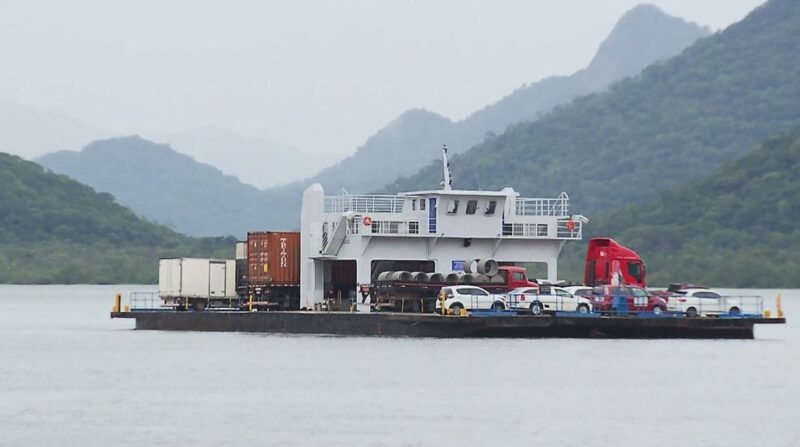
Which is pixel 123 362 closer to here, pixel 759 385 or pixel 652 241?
pixel 759 385

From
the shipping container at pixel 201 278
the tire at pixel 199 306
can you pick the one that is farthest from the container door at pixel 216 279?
the tire at pixel 199 306

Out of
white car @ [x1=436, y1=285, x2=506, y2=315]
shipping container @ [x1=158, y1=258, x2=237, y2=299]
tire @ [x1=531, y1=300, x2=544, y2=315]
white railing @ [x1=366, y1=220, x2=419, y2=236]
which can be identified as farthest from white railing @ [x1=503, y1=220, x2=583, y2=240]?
shipping container @ [x1=158, y1=258, x2=237, y2=299]

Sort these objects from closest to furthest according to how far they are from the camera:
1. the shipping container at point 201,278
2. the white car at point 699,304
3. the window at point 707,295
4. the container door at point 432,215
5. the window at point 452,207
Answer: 1. the white car at point 699,304
2. the window at point 707,295
3. the container door at point 432,215
4. the window at point 452,207
5. the shipping container at point 201,278

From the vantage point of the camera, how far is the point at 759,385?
2320 inches

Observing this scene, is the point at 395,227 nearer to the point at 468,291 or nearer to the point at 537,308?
the point at 468,291

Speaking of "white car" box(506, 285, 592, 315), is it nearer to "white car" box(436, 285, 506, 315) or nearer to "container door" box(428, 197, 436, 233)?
"white car" box(436, 285, 506, 315)

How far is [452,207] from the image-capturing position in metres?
74.2

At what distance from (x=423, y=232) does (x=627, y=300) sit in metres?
9.15

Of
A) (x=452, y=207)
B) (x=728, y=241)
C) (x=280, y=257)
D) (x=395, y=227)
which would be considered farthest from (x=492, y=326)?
(x=728, y=241)

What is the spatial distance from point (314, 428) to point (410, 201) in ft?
92.7

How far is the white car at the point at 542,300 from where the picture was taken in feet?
225

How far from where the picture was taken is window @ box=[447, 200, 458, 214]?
74.1m

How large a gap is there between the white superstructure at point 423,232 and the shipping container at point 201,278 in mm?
6272

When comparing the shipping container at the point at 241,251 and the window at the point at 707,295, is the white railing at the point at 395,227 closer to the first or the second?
the shipping container at the point at 241,251
